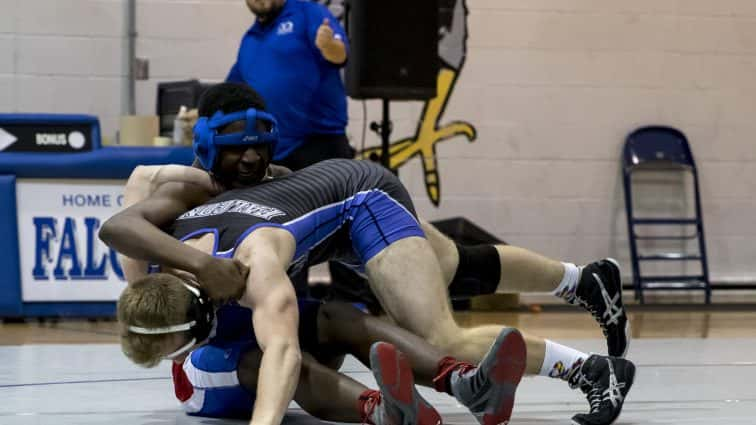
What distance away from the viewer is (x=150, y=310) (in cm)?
273

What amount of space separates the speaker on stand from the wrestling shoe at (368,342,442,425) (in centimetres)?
362

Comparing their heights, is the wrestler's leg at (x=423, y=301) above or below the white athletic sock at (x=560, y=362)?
above

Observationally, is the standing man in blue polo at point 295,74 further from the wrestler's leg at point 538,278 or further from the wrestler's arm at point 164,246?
the wrestler's arm at point 164,246

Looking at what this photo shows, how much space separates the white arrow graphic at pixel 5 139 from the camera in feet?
19.1

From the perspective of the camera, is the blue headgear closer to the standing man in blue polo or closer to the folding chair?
the standing man in blue polo

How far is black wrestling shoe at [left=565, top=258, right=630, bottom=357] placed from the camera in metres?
3.62

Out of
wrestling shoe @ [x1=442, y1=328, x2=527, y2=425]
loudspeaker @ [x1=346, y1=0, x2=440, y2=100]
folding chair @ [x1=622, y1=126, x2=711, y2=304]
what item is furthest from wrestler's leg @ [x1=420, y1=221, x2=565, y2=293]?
folding chair @ [x1=622, y1=126, x2=711, y2=304]

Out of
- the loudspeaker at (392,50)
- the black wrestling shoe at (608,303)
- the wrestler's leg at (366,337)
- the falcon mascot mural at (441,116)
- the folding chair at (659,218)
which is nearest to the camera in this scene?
the wrestler's leg at (366,337)

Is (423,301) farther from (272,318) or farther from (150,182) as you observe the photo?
(150,182)

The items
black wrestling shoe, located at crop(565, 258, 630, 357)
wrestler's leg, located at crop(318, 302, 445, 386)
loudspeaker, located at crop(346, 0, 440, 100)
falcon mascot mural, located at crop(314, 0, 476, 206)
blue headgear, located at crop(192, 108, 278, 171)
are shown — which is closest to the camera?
wrestler's leg, located at crop(318, 302, 445, 386)

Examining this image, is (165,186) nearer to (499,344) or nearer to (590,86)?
(499,344)

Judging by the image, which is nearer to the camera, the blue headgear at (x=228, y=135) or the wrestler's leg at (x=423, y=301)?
the wrestler's leg at (x=423, y=301)

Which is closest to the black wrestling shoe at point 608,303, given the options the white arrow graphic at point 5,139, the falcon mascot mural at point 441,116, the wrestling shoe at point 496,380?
the wrestling shoe at point 496,380

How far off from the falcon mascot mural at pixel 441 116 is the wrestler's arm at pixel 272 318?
14.6ft
